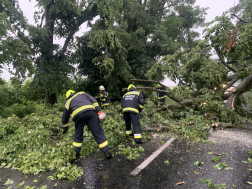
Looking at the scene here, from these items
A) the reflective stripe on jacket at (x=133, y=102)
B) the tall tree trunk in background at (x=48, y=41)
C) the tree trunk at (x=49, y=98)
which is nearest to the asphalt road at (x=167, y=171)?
the reflective stripe on jacket at (x=133, y=102)

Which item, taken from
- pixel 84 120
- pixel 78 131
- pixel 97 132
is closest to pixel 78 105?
pixel 84 120

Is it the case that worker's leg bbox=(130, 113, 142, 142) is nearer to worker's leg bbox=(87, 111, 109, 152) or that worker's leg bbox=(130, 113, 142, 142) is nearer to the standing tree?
worker's leg bbox=(87, 111, 109, 152)

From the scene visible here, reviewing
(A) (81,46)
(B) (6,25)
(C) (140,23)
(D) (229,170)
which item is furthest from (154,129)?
(C) (140,23)

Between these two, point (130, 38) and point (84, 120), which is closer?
point (84, 120)

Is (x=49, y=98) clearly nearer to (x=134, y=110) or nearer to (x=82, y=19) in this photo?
(x=82, y=19)

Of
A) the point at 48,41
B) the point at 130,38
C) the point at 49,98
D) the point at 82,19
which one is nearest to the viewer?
the point at 48,41

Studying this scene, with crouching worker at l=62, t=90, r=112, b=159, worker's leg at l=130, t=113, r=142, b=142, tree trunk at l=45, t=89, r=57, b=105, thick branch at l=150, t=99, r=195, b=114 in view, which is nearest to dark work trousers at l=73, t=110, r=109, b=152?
crouching worker at l=62, t=90, r=112, b=159

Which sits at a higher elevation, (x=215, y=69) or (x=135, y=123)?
(x=215, y=69)

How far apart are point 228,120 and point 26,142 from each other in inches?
224

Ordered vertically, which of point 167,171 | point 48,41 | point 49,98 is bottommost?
point 167,171

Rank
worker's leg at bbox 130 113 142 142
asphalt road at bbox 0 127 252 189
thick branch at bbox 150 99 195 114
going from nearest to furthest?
asphalt road at bbox 0 127 252 189 < worker's leg at bbox 130 113 142 142 < thick branch at bbox 150 99 195 114

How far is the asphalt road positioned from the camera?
8.54 ft

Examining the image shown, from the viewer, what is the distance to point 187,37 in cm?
1580

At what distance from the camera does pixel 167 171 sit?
9.68 feet
